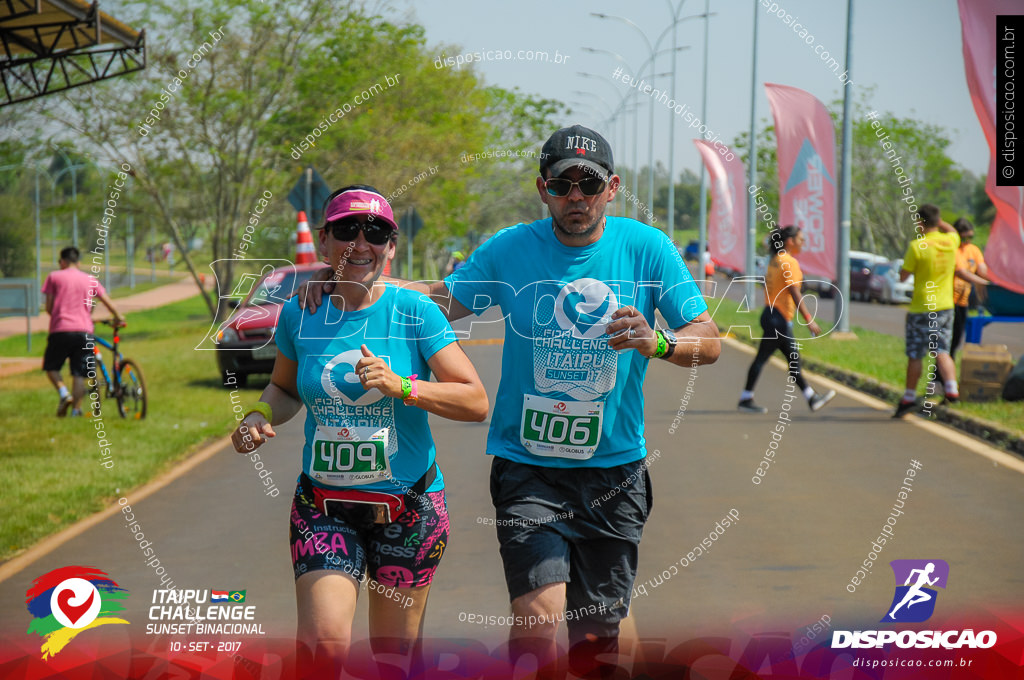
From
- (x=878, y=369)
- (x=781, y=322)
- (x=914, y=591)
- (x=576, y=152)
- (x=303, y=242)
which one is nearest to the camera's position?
(x=576, y=152)

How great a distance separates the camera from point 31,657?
357 cm

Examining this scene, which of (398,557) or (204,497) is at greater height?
(398,557)

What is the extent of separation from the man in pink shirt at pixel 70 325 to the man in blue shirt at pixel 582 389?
9.08 metres

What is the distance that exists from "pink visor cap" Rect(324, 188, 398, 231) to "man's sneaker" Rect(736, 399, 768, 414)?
876 cm

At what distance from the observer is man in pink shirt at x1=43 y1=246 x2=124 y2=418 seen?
39.3 ft

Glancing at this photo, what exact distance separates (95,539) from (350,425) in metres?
3.87

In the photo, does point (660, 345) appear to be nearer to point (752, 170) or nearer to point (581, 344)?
point (581, 344)

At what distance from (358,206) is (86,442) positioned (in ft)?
25.2

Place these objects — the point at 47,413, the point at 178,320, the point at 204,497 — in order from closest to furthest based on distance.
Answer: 1. the point at 204,497
2. the point at 47,413
3. the point at 178,320

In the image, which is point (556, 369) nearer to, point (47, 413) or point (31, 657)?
point (31, 657)

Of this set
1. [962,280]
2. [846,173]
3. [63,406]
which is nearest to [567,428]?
[63,406]

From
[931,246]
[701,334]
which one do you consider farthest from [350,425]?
[931,246]

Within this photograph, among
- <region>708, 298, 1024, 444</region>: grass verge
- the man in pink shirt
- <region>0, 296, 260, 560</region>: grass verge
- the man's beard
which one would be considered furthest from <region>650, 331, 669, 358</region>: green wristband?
the man in pink shirt

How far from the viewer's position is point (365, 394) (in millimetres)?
3598
